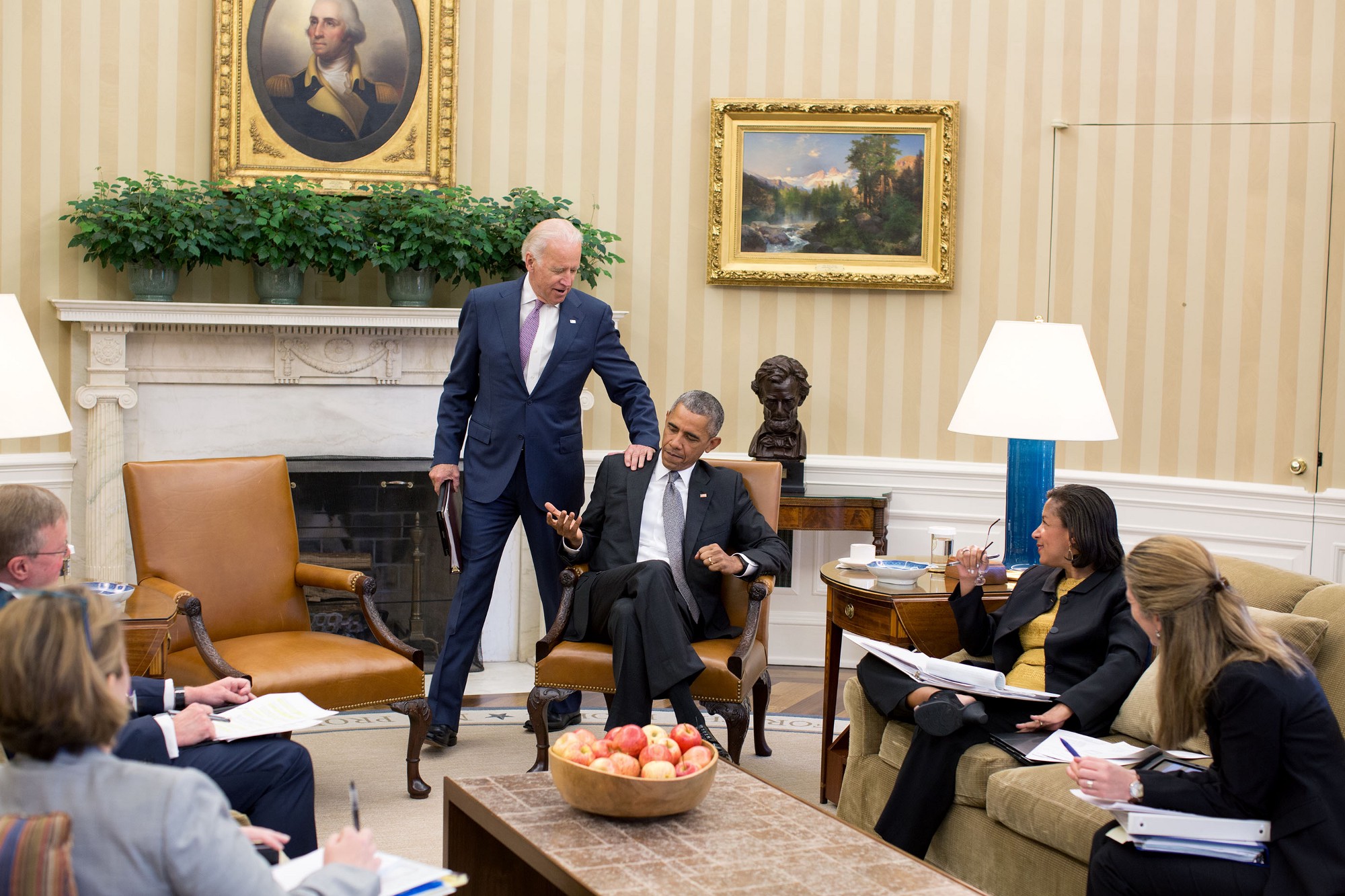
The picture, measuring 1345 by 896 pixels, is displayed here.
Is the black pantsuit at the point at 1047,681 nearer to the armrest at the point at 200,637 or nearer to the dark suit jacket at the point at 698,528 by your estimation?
the dark suit jacket at the point at 698,528

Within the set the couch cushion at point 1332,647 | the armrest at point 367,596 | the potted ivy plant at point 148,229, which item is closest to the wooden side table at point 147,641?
the armrest at point 367,596

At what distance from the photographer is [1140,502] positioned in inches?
212

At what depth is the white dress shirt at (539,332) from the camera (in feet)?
14.3

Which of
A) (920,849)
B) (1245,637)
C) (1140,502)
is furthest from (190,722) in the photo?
(1140,502)

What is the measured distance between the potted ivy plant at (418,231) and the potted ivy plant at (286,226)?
92 mm

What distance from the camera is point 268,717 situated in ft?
9.43

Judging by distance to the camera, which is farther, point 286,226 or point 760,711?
point 286,226

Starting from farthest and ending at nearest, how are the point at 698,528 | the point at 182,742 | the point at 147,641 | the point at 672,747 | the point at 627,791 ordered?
1. the point at 698,528
2. the point at 147,641
3. the point at 182,742
4. the point at 672,747
5. the point at 627,791

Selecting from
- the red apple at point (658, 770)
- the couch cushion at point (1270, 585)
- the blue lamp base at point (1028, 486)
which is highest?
the blue lamp base at point (1028, 486)

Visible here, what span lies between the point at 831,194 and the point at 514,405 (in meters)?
2.09

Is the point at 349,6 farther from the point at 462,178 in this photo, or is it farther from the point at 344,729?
the point at 344,729

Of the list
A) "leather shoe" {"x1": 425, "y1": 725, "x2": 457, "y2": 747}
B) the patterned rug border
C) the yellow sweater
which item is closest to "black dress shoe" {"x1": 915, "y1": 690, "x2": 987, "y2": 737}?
the yellow sweater

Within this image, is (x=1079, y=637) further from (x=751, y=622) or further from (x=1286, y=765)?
(x=751, y=622)

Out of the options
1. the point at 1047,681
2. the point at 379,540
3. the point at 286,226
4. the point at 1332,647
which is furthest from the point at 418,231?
the point at 1332,647
